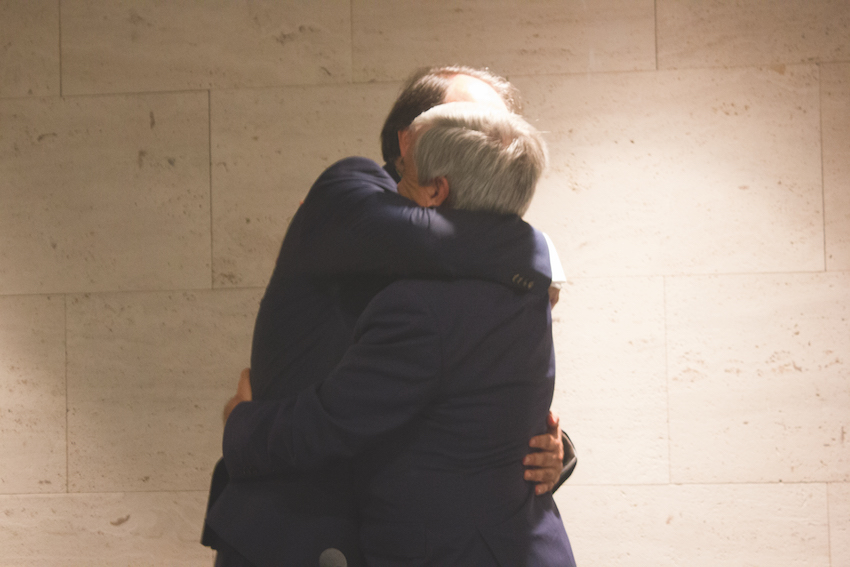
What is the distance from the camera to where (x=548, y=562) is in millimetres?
935

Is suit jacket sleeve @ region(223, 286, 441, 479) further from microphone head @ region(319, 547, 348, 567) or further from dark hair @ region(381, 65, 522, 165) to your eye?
dark hair @ region(381, 65, 522, 165)

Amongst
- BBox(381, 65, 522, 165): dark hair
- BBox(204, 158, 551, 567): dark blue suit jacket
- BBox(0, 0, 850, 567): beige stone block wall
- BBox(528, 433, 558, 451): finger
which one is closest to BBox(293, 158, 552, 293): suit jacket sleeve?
BBox(204, 158, 551, 567): dark blue suit jacket

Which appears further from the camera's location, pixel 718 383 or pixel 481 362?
pixel 718 383

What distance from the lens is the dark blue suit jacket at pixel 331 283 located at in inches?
35.4

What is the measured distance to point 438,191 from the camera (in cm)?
96

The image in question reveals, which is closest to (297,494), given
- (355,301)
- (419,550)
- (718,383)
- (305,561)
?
(305,561)

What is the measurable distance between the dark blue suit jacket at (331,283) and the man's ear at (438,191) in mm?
41

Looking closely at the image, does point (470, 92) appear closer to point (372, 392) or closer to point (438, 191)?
point (438, 191)

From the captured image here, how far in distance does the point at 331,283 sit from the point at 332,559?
0.44 meters

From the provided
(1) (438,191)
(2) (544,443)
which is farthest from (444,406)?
(1) (438,191)

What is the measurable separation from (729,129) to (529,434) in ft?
4.33

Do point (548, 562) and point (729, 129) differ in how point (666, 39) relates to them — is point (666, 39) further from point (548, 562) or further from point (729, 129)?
point (548, 562)

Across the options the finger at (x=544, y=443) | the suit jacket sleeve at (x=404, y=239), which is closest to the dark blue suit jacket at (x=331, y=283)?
the suit jacket sleeve at (x=404, y=239)

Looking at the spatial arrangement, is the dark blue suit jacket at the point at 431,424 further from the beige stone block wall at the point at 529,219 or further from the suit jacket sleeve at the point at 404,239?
the beige stone block wall at the point at 529,219
